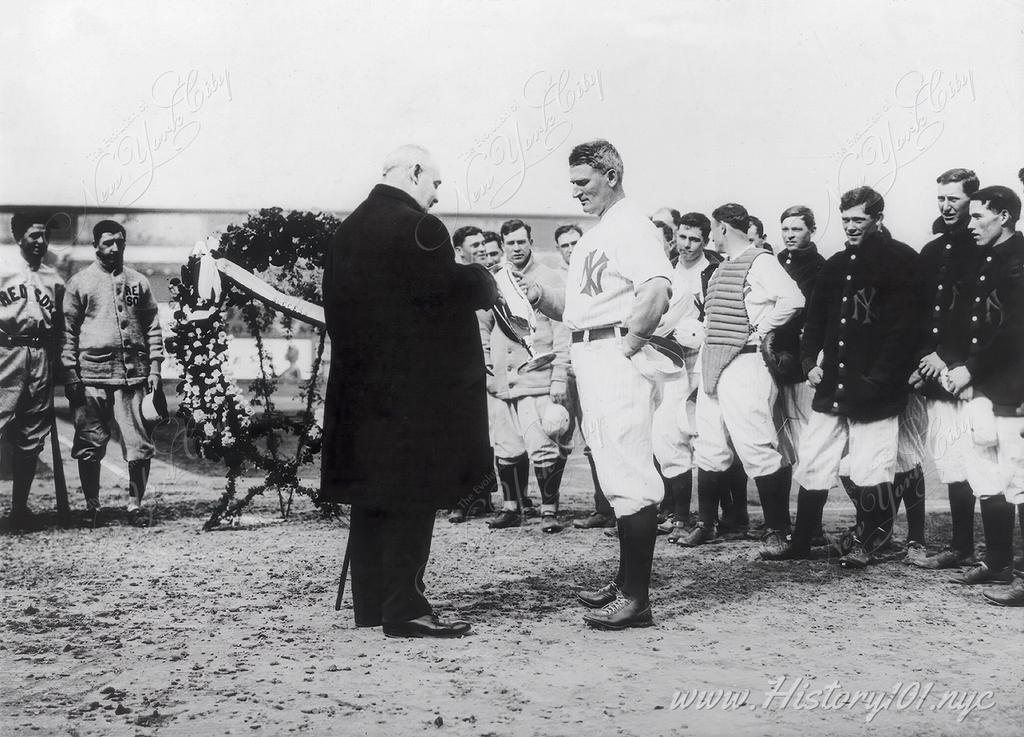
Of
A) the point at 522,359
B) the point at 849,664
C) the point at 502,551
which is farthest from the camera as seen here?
the point at 522,359

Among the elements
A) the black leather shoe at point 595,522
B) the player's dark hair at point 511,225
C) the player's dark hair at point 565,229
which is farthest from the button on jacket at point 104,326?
the black leather shoe at point 595,522

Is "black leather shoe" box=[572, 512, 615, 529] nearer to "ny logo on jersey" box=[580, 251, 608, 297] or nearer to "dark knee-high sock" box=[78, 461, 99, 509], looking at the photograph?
"ny logo on jersey" box=[580, 251, 608, 297]

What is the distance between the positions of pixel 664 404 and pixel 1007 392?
7.54ft

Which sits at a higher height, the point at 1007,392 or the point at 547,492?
the point at 1007,392

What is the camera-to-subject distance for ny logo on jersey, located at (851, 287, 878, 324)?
5.01 m

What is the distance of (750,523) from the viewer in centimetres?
646

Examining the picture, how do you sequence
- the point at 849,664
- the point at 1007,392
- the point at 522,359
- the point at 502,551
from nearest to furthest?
1. the point at 849,664
2. the point at 1007,392
3. the point at 502,551
4. the point at 522,359

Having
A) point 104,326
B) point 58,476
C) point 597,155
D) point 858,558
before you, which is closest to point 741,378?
point 858,558

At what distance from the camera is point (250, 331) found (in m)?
6.17

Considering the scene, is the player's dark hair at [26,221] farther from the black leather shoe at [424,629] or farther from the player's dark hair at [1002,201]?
the player's dark hair at [1002,201]

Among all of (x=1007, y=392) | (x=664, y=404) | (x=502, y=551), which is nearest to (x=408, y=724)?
(x=502, y=551)

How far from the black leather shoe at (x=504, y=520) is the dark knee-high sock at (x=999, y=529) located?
3014 mm

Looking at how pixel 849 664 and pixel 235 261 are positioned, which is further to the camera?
pixel 235 261

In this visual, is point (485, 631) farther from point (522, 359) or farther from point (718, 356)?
point (522, 359)
